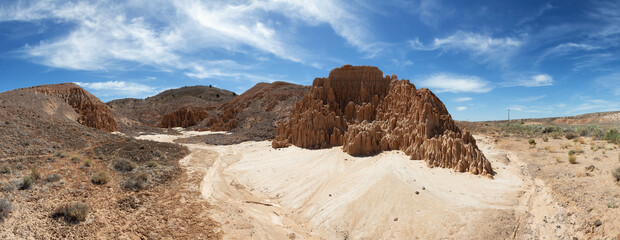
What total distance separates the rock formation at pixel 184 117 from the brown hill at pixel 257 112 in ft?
8.09

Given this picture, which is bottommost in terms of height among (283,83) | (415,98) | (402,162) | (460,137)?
(402,162)

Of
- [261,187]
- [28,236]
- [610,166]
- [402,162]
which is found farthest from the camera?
→ [261,187]

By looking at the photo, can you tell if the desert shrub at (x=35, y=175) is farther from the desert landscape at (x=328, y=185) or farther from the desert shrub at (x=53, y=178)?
the desert shrub at (x=53, y=178)

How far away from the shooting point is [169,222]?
403 inches

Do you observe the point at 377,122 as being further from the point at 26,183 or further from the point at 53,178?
the point at 26,183

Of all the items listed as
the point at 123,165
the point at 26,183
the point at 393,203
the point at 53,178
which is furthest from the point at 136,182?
the point at 393,203

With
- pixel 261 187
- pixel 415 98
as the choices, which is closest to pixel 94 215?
pixel 261 187

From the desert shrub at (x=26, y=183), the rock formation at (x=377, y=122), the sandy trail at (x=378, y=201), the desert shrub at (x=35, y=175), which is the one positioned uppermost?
the rock formation at (x=377, y=122)

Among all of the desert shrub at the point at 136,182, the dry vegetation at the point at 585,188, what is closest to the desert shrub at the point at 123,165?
the desert shrub at the point at 136,182

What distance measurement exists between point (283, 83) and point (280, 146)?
152 feet

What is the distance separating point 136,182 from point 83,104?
112ft

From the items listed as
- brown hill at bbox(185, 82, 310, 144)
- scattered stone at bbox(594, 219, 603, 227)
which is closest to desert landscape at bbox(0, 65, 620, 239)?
scattered stone at bbox(594, 219, 603, 227)

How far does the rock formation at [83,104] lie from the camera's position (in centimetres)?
3662

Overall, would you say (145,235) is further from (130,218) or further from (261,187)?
(261,187)
